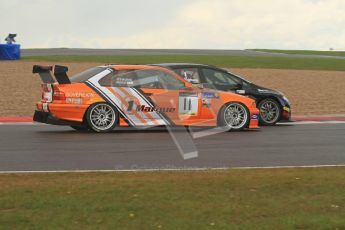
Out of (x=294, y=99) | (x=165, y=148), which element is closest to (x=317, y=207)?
(x=165, y=148)

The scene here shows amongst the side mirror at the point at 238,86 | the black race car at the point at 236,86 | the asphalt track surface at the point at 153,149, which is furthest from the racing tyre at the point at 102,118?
the side mirror at the point at 238,86

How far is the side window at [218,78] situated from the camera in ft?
49.3

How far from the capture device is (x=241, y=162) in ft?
31.6

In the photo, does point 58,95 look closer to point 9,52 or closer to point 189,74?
point 189,74

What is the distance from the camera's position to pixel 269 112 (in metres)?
15.5

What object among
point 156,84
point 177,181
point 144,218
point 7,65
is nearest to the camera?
point 144,218

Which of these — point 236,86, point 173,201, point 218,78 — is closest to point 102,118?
point 218,78

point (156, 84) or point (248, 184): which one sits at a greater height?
point (156, 84)

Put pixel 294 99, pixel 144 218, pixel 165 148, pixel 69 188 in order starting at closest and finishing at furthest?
pixel 144 218, pixel 69 188, pixel 165 148, pixel 294 99

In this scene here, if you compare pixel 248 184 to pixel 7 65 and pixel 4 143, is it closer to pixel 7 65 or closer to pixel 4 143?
pixel 4 143

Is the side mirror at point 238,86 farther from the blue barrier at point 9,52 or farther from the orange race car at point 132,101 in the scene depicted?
the blue barrier at point 9,52

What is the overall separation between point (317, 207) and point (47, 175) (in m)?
3.35

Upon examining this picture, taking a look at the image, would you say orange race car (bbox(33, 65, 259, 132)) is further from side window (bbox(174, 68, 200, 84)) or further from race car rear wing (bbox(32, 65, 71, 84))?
side window (bbox(174, 68, 200, 84))

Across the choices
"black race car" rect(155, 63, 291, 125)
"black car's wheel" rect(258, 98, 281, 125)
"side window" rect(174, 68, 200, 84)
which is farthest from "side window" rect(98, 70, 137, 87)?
"black car's wheel" rect(258, 98, 281, 125)
